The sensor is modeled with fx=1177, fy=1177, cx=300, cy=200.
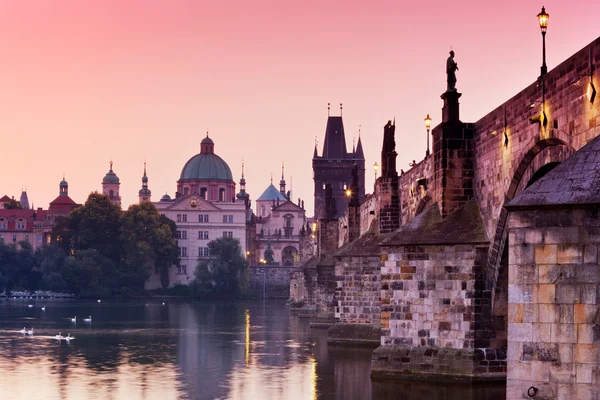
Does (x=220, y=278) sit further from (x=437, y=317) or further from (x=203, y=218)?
(x=437, y=317)

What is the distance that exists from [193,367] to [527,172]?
1535 cm

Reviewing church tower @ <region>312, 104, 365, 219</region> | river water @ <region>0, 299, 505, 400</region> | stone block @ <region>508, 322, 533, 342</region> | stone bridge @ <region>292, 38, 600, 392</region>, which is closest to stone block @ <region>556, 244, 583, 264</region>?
stone block @ <region>508, 322, 533, 342</region>

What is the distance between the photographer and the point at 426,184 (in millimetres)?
40562

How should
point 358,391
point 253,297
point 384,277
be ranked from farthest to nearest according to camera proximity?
point 253,297
point 384,277
point 358,391

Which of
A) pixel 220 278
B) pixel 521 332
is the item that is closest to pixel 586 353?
pixel 521 332

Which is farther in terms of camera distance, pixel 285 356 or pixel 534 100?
pixel 285 356

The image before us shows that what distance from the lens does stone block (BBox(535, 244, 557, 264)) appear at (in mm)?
18484

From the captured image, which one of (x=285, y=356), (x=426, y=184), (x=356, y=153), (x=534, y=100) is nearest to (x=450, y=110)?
(x=426, y=184)

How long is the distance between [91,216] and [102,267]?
10769 mm

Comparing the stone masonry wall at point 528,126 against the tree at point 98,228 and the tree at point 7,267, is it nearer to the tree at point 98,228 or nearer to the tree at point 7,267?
the tree at point 98,228

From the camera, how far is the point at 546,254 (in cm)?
1858

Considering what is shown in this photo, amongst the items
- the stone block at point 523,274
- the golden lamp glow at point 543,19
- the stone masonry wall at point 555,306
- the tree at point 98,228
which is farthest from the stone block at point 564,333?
the tree at point 98,228

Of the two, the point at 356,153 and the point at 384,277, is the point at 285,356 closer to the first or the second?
the point at 384,277

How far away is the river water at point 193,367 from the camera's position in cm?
3103
